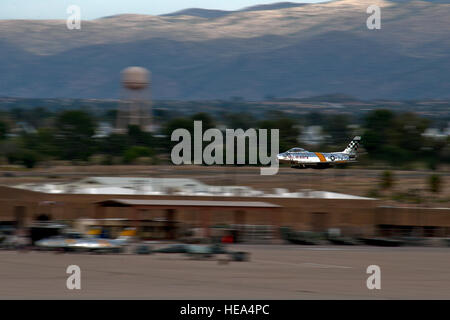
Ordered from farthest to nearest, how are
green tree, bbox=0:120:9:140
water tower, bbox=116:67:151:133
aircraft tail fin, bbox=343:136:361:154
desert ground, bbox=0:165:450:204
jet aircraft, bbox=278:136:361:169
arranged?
water tower, bbox=116:67:151:133 → green tree, bbox=0:120:9:140 → desert ground, bbox=0:165:450:204 → aircraft tail fin, bbox=343:136:361:154 → jet aircraft, bbox=278:136:361:169

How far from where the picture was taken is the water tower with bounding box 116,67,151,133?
156000 mm

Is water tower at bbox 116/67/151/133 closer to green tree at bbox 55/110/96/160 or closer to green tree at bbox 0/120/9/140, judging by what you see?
green tree at bbox 55/110/96/160

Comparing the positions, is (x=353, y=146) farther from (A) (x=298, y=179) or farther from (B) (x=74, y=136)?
(B) (x=74, y=136)

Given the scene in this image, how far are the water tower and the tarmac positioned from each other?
382ft

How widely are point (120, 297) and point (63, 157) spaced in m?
110

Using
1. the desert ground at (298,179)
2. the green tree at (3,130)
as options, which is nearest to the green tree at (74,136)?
the green tree at (3,130)

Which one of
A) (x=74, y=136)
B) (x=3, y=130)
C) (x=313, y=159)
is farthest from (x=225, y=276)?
(x=3, y=130)

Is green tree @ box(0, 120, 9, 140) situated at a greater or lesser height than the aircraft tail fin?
greater

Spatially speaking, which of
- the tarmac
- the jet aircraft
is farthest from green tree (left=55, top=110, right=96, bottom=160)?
the tarmac

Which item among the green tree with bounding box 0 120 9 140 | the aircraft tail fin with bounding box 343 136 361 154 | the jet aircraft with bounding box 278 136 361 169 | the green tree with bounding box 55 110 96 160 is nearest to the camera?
the jet aircraft with bounding box 278 136 361 169

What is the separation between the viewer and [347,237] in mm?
52312

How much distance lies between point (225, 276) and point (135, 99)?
471ft

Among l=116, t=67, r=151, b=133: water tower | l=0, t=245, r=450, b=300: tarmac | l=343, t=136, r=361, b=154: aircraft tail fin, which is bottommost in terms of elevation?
l=0, t=245, r=450, b=300: tarmac

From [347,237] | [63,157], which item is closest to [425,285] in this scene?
[347,237]
